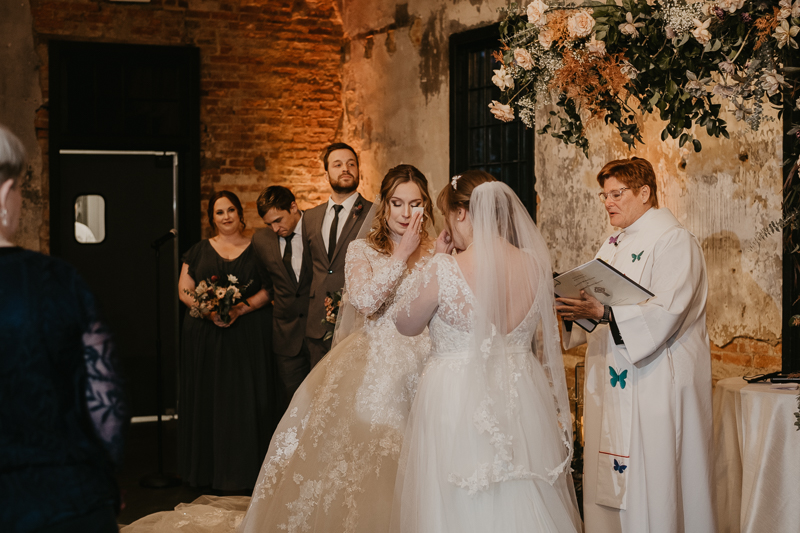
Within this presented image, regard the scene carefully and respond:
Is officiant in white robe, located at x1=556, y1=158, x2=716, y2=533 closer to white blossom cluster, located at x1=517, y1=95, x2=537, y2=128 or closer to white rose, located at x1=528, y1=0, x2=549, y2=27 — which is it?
white blossom cluster, located at x1=517, y1=95, x2=537, y2=128

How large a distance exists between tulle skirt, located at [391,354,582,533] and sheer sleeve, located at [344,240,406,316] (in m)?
0.51

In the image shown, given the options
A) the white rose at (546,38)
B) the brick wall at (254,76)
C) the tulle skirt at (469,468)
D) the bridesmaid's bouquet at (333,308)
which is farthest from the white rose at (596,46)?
the brick wall at (254,76)

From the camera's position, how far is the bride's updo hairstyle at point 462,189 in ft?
9.27

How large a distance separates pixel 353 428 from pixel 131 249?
516 centimetres

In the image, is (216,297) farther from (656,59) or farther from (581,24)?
(656,59)

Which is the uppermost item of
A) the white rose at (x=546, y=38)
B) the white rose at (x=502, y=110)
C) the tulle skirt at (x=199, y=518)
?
the white rose at (x=546, y=38)

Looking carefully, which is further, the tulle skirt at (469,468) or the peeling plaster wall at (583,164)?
the peeling plaster wall at (583,164)

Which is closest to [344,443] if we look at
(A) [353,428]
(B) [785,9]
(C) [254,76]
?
(A) [353,428]

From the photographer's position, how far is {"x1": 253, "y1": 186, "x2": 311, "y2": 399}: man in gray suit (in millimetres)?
5117

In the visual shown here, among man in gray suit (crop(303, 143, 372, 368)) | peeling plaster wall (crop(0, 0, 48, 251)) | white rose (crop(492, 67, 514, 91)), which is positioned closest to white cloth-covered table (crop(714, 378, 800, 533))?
white rose (crop(492, 67, 514, 91))

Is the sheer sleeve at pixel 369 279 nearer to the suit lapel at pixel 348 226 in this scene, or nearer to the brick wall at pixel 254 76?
the suit lapel at pixel 348 226

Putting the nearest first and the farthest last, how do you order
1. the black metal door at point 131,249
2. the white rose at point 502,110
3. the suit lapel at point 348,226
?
the white rose at point 502,110 < the suit lapel at point 348,226 < the black metal door at point 131,249

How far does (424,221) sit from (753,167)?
208cm

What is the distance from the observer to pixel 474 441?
264 centimetres
